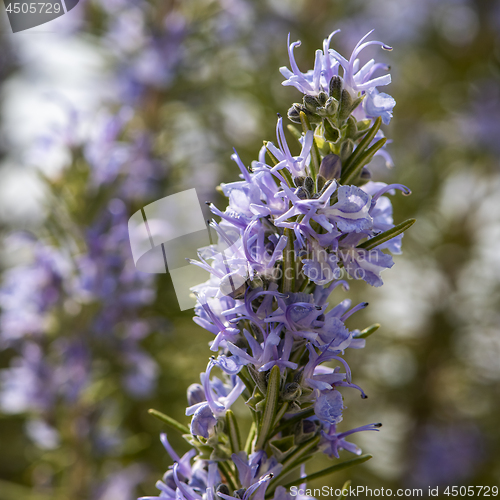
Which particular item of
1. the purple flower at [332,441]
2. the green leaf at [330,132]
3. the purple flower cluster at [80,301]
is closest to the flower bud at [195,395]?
the purple flower at [332,441]

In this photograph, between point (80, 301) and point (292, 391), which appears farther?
point (80, 301)

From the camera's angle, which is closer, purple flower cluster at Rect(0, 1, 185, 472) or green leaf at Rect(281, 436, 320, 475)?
green leaf at Rect(281, 436, 320, 475)

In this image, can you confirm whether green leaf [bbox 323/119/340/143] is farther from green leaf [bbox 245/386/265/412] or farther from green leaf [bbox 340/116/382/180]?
green leaf [bbox 245/386/265/412]

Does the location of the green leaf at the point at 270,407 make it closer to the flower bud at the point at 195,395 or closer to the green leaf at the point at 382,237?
the flower bud at the point at 195,395

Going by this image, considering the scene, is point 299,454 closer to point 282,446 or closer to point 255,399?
point 282,446

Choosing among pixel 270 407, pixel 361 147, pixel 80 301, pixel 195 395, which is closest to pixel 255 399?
pixel 270 407

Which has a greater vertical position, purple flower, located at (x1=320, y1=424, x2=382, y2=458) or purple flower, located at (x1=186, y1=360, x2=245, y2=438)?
purple flower, located at (x1=186, y1=360, x2=245, y2=438)

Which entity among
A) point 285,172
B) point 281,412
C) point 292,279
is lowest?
point 281,412

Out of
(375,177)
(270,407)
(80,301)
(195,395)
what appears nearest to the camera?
(270,407)

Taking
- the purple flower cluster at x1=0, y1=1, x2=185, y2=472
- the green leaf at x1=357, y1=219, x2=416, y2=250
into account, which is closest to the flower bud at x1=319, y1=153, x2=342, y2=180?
the green leaf at x1=357, y1=219, x2=416, y2=250
